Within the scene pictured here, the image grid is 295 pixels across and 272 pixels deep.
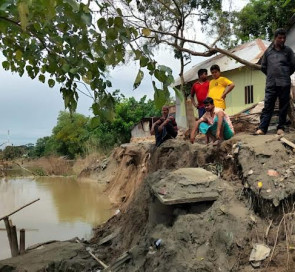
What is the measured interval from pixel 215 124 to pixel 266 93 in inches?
40.6

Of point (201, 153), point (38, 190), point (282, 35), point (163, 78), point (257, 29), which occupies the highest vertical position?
point (257, 29)

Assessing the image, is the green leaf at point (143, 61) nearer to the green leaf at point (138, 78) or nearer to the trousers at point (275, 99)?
the green leaf at point (138, 78)

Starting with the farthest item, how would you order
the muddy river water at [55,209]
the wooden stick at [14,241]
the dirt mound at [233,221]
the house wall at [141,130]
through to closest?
the house wall at [141,130]
the muddy river water at [55,209]
the wooden stick at [14,241]
the dirt mound at [233,221]

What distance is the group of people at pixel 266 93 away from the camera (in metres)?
6.59

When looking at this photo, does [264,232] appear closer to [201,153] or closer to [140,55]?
[201,153]

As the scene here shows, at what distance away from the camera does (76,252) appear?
756 centimetres

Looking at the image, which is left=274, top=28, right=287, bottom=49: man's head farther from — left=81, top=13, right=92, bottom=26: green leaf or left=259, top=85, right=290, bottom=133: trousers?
left=81, top=13, right=92, bottom=26: green leaf

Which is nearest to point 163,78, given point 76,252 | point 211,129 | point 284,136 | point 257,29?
point 284,136

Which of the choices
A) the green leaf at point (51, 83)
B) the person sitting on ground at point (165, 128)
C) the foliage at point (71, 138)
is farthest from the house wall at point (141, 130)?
the green leaf at point (51, 83)

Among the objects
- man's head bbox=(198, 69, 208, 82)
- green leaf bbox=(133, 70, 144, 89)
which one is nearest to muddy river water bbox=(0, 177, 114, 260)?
man's head bbox=(198, 69, 208, 82)

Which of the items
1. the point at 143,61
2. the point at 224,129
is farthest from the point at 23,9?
the point at 224,129

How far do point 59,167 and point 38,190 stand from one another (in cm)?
844

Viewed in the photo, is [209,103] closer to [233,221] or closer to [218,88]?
[218,88]

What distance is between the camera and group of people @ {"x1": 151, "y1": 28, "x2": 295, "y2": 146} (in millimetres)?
6586
